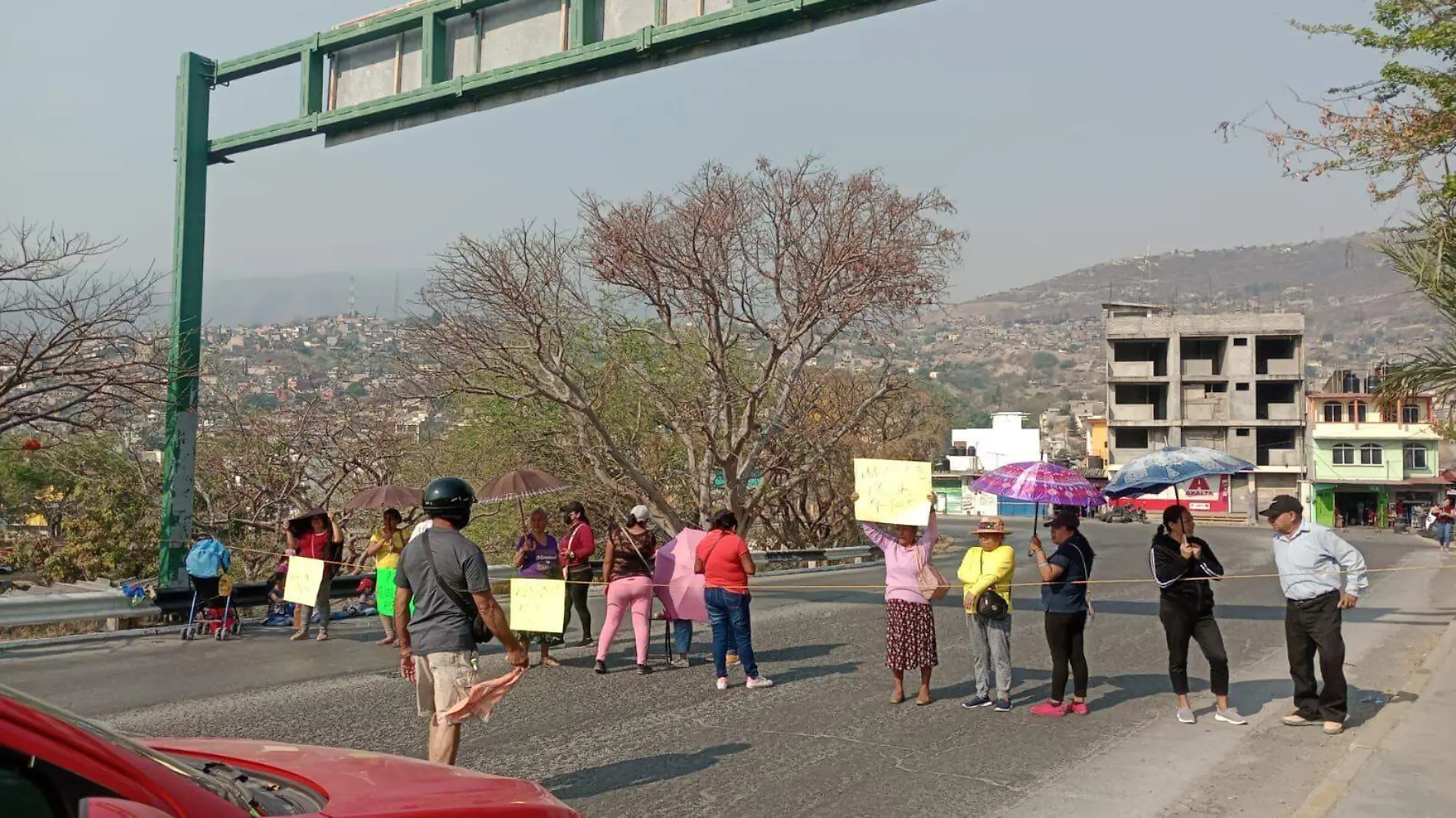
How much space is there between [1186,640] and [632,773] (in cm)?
471

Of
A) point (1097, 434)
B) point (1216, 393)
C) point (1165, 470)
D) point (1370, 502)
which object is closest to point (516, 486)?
point (1165, 470)

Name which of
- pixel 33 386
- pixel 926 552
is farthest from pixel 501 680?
pixel 33 386

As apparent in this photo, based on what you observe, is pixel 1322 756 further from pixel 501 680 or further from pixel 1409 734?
pixel 501 680

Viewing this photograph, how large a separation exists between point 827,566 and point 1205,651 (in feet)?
65.0

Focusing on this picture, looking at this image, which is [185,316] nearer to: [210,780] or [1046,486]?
[1046,486]

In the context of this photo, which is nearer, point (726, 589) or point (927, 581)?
point (927, 581)

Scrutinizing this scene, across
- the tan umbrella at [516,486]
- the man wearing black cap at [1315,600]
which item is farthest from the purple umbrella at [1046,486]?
the tan umbrella at [516,486]

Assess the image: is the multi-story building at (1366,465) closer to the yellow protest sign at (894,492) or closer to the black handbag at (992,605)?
the yellow protest sign at (894,492)

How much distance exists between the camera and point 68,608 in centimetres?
1242

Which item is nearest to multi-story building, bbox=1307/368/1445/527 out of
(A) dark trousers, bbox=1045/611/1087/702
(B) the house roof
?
(B) the house roof

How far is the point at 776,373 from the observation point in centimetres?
2822

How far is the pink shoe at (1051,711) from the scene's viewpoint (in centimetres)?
938

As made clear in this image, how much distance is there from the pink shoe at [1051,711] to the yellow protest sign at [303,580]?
794 centimetres

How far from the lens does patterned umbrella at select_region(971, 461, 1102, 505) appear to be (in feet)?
32.0
